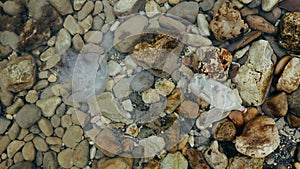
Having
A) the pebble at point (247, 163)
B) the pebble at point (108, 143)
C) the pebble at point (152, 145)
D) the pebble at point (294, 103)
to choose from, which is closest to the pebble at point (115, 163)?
the pebble at point (108, 143)

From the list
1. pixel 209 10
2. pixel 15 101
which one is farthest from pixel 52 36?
pixel 209 10

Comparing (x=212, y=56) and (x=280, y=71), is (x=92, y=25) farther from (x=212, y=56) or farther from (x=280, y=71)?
(x=280, y=71)

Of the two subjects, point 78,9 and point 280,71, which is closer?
point 280,71

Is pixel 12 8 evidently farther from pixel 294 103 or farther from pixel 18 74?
pixel 294 103

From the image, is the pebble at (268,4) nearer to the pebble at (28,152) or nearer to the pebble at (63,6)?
the pebble at (63,6)

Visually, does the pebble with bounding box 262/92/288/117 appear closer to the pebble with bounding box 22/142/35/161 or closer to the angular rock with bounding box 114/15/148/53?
the angular rock with bounding box 114/15/148/53

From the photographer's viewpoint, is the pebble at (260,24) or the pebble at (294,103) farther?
the pebble at (260,24)

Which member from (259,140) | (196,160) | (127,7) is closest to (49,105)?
(127,7)
